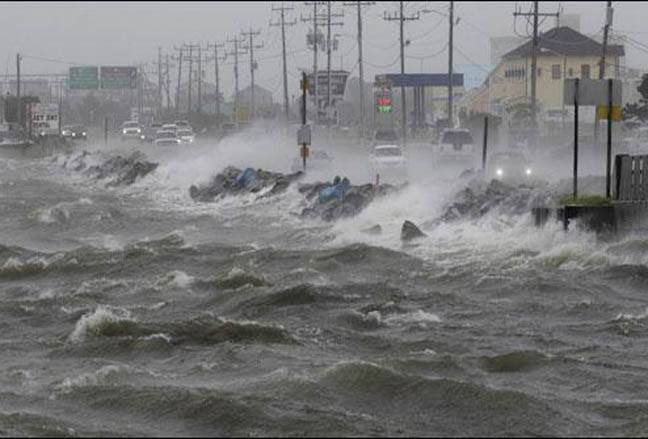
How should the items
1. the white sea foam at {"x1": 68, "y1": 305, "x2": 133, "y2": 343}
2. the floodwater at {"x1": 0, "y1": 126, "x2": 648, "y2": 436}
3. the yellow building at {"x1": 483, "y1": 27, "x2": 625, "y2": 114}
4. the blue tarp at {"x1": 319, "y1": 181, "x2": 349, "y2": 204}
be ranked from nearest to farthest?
the floodwater at {"x1": 0, "y1": 126, "x2": 648, "y2": 436} → the white sea foam at {"x1": 68, "y1": 305, "x2": 133, "y2": 343} → the blue tarp at {"x1": 319, "y1": 181, "x2": 349, "y2": 204} → the yellow building at {"x1": 483, "y1": 27, "x2": 625, "y2": 114}

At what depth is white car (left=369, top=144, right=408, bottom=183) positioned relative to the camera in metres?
47.0

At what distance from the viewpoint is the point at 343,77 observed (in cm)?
7900

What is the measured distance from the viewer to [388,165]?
4797cm

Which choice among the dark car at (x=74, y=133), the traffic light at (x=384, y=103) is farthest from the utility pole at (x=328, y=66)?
the dark car at (x=74, y=133)

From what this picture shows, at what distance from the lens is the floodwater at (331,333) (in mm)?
11703

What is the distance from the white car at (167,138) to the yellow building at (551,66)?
2232cm

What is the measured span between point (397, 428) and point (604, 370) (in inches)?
134

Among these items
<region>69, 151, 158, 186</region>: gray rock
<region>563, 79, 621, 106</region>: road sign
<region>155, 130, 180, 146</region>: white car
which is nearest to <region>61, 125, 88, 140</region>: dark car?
<region>155, 130, 180, 146</region>: white car

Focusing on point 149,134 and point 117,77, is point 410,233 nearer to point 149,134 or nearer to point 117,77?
point 149,134

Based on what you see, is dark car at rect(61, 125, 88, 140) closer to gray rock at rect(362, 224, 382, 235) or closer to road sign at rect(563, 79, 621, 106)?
gray rock at rect(362, 224, 382, 235)

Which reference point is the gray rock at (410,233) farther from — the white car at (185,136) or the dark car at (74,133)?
the dark car at (74,133)

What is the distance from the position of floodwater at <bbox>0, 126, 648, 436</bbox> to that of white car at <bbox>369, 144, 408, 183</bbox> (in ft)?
53.5

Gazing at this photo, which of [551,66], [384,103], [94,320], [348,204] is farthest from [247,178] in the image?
[551,66]

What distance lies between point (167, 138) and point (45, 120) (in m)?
27.9
